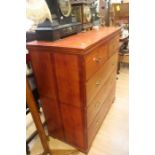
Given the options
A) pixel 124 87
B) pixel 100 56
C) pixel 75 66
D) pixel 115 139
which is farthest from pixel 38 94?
pixel 124 87

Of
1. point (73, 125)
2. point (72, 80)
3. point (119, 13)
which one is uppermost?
point (119, 13)

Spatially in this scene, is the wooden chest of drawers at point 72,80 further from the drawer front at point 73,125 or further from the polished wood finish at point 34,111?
the polished wood finish at point 34,111

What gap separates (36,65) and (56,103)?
1.26 ft

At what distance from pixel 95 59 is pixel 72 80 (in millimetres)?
264

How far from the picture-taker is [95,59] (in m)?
1.32

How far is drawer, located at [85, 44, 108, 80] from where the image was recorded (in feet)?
3.93

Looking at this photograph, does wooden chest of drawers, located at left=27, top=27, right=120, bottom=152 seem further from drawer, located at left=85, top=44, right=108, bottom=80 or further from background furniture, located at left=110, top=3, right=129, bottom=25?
background furniture, located at left=110, top=3, right=129, bottom=25

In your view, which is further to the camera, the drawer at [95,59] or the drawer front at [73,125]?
the drawer front at [73,125]

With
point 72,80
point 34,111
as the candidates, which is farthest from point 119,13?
point 34,111

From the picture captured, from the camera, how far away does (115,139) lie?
1.71m

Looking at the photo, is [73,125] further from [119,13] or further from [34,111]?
[119,13]

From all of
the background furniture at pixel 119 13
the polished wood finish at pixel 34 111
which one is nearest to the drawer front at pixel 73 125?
the polished wood finish at pixel 34 111

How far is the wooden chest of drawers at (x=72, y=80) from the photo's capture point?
1.18m
